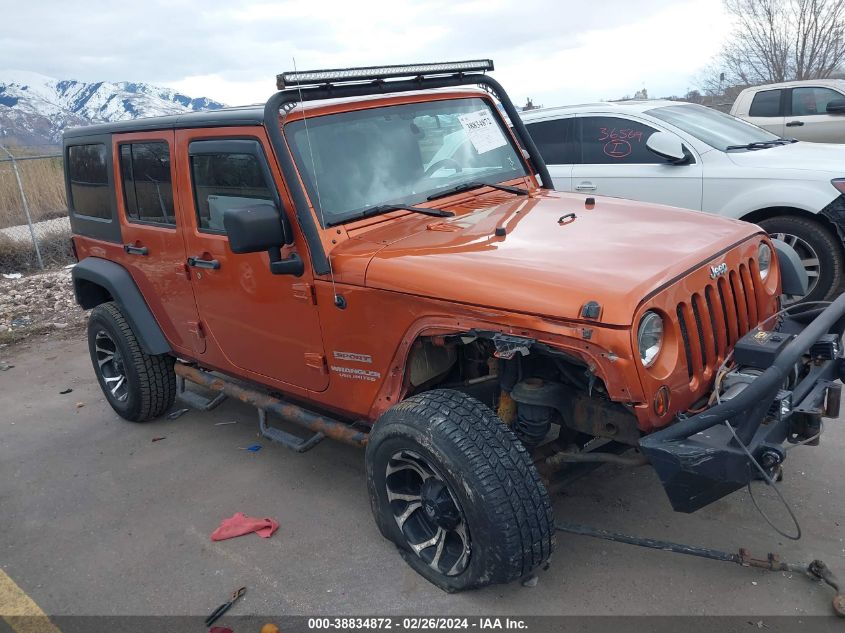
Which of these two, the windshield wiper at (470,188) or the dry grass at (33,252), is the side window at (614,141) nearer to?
the windshield wiper at (470,188)

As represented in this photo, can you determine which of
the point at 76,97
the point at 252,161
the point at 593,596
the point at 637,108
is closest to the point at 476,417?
the point at 593,596

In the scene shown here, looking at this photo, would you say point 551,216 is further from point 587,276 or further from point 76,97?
point 76,97

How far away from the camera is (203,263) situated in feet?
12.9

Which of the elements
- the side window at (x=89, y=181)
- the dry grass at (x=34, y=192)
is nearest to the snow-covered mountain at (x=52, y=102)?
the dry grass at (x=34, y=192)

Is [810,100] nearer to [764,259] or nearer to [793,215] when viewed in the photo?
[793,215]

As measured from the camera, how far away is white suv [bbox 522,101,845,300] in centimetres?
579

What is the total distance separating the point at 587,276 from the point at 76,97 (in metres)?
44.3

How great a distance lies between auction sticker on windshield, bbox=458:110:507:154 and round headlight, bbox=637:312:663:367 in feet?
5.86

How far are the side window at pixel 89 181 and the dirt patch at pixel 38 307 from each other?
3106 mm

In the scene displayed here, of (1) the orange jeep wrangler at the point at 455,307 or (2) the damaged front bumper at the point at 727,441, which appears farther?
(1) the orange jeep wrangler at the point at 455,307

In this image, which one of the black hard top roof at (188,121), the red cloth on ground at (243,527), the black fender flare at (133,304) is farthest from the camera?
the black fender flare at (133,304)

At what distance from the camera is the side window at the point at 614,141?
257 inches

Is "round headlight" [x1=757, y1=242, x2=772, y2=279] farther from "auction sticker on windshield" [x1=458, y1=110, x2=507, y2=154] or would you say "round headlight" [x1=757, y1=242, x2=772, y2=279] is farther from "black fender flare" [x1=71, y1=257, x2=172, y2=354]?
"black fender flare" [x1=71, y1=257, x2=172, y2=354]

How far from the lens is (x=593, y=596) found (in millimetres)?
2984
